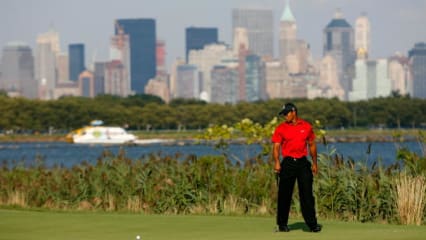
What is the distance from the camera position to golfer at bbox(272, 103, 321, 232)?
18.5 metres

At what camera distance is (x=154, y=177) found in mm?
26797

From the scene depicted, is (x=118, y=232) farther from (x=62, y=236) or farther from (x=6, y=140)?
(x=6, y=140)

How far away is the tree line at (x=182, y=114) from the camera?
15162 cm

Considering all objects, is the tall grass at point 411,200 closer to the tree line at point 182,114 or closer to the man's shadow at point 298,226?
the man's shadow at point 298,226

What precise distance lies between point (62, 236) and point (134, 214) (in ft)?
15.6

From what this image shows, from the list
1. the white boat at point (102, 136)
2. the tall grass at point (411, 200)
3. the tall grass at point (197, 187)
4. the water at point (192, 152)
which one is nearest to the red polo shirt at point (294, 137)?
the tall grass at point (411, 200)

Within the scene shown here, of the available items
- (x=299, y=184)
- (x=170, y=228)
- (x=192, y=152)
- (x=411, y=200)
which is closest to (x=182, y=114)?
(x=192, y=152)

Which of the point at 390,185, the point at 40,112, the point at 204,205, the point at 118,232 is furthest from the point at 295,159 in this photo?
the point at 40,112

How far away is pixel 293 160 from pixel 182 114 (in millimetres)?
146434

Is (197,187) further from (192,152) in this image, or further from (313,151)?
(192,152)

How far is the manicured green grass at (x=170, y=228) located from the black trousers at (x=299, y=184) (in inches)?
10.3

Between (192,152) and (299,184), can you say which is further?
(192,152)

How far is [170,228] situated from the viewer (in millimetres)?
19719

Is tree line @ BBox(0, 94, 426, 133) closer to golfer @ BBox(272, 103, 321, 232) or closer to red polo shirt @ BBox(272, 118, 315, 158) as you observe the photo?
golfer @ BBox(272, 103, 321, 232)
